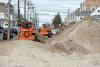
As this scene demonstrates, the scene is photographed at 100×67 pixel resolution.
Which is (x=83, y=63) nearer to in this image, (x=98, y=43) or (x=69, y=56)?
(x=69, y=56)

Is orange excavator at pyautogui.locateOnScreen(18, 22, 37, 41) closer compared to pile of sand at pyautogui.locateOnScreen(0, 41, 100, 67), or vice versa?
pile of sand at pyautogui.locateOnScreen(0, 41, 100, 67)

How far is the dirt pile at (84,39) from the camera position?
2602cm

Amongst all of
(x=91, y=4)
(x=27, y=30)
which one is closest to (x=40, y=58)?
(x=27, y=30)

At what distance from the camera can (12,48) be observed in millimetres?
26000

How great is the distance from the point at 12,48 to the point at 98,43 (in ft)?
19.5

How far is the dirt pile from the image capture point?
85.4ft

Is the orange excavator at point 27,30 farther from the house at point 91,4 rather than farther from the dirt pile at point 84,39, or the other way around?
the house at point 91,4

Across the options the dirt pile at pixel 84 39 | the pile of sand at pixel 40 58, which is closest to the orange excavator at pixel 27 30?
the dirt pile at pixel 84 39

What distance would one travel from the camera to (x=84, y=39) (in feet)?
91.1

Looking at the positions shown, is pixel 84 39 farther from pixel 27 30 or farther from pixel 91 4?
pixel 91 4

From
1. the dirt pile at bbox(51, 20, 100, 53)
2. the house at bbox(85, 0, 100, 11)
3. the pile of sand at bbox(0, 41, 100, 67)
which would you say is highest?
the house at bbox(85, 0, 100, 11)

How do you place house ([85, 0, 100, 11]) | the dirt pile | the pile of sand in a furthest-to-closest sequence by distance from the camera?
house ([85, 0, 100, 11]) → the dirt pile → the pile of sand

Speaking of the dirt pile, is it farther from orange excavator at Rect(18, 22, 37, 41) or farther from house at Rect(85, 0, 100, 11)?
house at Rect(85, 0, 100, 11)

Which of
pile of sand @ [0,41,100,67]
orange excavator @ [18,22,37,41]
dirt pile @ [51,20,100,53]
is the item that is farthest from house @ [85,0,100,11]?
pile of sand @ [0,41,100,67]
